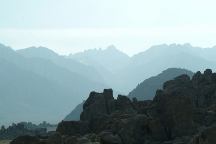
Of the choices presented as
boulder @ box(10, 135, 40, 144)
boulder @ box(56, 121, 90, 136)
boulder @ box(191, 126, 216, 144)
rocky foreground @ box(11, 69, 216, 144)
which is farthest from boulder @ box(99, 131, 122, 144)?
boulder @ box(56, 121, 90, 136)

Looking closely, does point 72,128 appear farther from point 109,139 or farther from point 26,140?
point 26,140

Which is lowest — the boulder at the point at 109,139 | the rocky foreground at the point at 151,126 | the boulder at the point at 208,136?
the boulder at the point at 208,136

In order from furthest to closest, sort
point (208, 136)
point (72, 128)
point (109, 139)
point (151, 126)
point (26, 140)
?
1. point (72, 128)
2. point (151, 126)
3. point (109, 139)
4. point (26, 140)
5. point (208, 136)

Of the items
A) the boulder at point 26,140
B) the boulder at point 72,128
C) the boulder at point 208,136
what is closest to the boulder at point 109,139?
the boulder at point 26,140

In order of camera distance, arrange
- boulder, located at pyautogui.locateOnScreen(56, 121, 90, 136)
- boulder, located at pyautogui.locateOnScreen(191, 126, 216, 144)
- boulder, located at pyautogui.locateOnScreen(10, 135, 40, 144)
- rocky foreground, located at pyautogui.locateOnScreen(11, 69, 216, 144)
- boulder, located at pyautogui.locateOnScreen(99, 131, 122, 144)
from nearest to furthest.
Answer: boulder, located at pyautogui.locateOnScreen(191, 126, 216, 144) < boulder, located at pyautogui.locateOnScreen(10, 135, 40, 144) < boulder, located at pyautogui.locateOnScreen(99, 131, 122, 144) < rocky foreground, located at pyautogui.locateOnScreen(11, 69, 216, 144) < boulder, located at pyautogui.locateOnScreen(56, 121, 90, 136)

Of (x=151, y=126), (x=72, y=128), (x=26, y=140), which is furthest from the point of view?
(x=72, y=128)

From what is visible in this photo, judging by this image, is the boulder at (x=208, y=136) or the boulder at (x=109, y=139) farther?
the boulder at (x=109, y=139)

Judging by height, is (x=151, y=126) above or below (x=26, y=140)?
above

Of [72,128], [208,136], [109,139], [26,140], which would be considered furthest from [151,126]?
[208,136]

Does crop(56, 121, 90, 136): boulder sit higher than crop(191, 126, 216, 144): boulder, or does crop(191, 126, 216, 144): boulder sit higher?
crop(56, 121, 90, 136): boulder

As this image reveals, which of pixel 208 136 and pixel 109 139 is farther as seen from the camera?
pixel 109 139

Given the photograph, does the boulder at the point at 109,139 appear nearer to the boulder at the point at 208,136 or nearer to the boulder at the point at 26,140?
the boulder at the point at 26,140

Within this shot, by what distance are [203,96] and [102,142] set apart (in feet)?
138

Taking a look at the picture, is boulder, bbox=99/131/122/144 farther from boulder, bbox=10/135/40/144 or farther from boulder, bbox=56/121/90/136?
boulder, bbox=56/121/90/136
